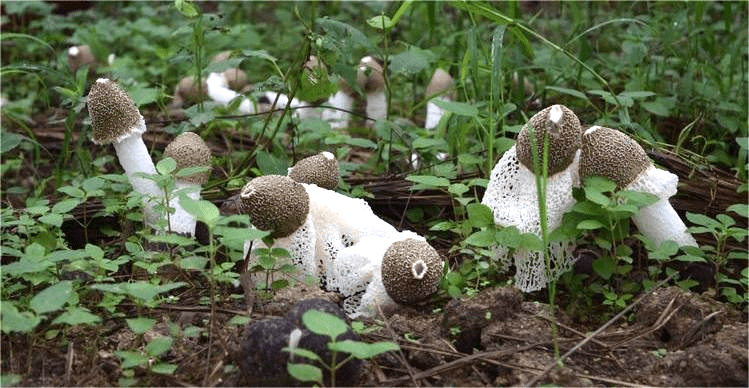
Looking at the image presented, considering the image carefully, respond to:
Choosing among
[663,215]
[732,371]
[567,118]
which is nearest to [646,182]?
[663,215]

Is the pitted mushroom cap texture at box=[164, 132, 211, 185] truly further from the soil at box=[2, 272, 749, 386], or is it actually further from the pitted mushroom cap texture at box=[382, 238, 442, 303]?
the pitted mushroom cap texture at box=[382, 238, 442, 303]

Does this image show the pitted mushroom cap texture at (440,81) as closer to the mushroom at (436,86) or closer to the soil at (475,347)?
the mushroom at (436,86)

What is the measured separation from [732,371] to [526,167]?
1.03 metres

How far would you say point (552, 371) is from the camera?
261cm

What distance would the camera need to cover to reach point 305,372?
2240 millimetres

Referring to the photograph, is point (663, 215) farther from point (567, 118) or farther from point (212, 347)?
point (212, 347)

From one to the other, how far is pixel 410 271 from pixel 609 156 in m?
0.82

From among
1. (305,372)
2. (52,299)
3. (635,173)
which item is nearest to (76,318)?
(52,299)

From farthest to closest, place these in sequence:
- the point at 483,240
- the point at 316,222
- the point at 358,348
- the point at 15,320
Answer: the point at 316,222, the point at 483,240, the point at 15,320, the point at 358,348

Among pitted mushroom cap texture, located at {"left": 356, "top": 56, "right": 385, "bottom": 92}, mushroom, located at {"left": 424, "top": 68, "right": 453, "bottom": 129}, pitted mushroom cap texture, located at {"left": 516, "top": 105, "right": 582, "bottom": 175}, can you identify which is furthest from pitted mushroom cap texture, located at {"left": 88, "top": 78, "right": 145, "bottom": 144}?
mushroom, located at {"left": 424, "top": 68, "right": 453, "bottom": 129}

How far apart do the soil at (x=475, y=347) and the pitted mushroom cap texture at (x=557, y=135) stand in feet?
1.69

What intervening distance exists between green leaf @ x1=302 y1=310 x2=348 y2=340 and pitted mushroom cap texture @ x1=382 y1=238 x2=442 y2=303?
82 cm

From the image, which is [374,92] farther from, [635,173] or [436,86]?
[635,173]

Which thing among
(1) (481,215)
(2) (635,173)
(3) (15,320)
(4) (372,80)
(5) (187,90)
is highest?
(2) (635,173)
